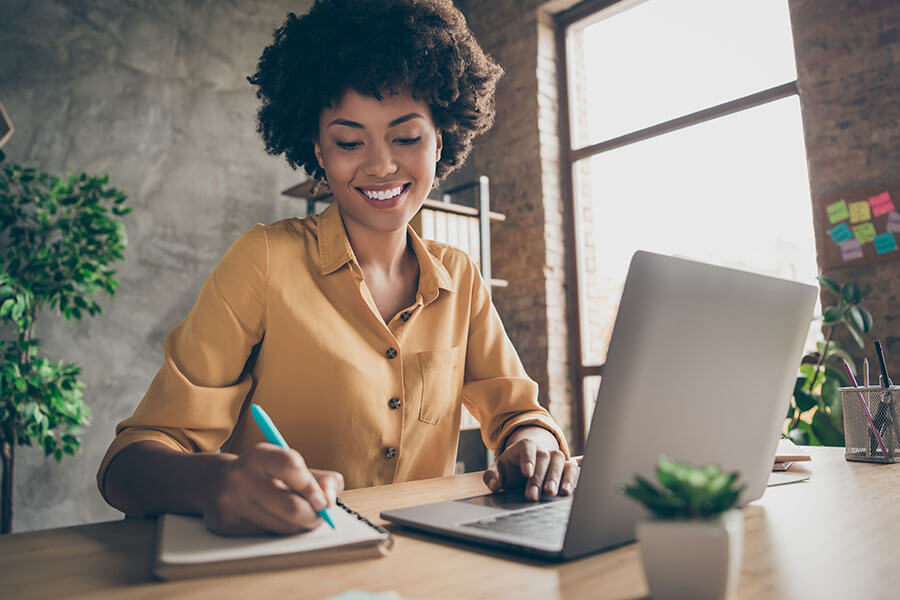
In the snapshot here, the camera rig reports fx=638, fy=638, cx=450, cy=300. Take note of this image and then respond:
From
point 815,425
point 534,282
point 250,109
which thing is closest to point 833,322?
point 815,425

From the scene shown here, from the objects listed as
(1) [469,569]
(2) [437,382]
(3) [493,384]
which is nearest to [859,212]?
(3) [493,384]

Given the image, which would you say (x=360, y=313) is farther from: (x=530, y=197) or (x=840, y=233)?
(x=530, y=197)

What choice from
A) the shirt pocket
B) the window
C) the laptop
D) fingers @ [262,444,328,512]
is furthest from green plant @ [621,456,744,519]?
the window

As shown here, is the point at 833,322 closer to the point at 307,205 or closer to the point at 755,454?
the point at 755,454

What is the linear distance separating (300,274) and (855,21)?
286 cm

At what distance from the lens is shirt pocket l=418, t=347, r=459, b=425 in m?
1.19

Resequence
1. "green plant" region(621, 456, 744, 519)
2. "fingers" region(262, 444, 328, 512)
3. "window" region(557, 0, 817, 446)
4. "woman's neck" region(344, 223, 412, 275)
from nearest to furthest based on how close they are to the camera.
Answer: "green plant" region(621, 456, 744, 519)
"fingers" region(262, 444, 328, 512)
"woman's neck" region(344, 223, 412, 275)
"window" region(557, 0, 817, 446)

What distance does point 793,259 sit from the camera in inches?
121

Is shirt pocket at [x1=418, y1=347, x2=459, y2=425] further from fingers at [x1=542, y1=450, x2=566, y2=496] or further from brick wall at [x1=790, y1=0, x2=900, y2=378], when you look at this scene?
brick wall at [x1=790, y1=0, x2=900, y2=378]

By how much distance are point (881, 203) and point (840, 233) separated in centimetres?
19

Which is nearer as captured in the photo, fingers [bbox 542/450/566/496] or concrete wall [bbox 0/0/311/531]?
fingers [bbox 542/450/566/496]

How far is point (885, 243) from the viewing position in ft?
8.79

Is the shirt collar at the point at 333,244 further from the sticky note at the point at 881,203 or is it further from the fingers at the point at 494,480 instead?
the sticky note at the point at 881,203

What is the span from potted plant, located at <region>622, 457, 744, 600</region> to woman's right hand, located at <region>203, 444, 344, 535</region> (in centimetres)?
32
